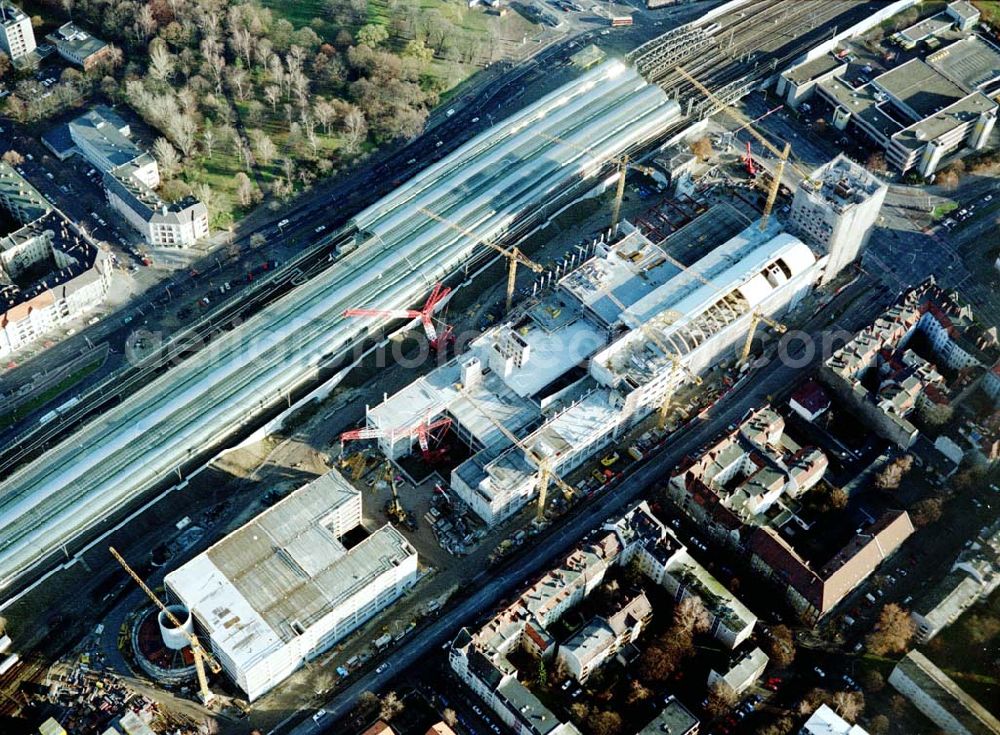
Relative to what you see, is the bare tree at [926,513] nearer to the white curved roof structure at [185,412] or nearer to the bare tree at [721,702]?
the bare tree at [721,702]

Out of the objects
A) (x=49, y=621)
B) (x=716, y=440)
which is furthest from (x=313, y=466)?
(x=716, y=440)

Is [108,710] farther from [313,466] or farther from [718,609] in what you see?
[718,609]

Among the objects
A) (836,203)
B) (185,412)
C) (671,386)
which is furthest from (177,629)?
(836,203)

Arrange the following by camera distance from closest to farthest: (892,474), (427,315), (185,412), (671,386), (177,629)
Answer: (177,629) → (892,474) → (185,412) → (671,386) → (427,315)

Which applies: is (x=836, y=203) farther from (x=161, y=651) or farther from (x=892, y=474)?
(x=161, y=651)

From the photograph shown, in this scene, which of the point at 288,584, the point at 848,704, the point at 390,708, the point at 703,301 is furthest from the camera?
the point at 703,301

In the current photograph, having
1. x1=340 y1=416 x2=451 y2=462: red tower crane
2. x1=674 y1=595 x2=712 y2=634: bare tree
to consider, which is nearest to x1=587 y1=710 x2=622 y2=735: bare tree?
x1=674 y1=595 x2=712 y2=634: bare tree

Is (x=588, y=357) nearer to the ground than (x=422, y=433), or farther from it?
farther from it

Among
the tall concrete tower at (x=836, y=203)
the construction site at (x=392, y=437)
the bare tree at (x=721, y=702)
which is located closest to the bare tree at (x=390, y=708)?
the construction site at (x=392, y=437)
